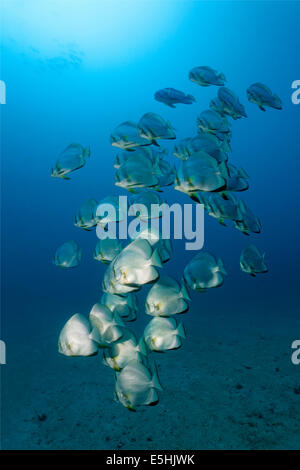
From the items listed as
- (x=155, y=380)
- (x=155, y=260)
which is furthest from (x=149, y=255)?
(x=155, y=380)

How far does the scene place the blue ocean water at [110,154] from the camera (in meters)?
6.85

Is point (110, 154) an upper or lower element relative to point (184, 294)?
upper

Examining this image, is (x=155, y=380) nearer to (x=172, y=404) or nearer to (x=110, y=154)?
(x=172, y=404)

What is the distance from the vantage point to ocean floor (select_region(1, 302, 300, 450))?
4.91m

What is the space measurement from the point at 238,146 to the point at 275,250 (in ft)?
111

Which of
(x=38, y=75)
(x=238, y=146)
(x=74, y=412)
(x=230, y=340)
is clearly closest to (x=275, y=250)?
(x=238, y=146)

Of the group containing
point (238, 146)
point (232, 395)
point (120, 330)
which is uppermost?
point (238, 146)

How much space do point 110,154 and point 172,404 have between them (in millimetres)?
53848

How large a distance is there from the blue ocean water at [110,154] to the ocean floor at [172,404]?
0.05 m

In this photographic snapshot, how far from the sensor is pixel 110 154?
56.1 meters

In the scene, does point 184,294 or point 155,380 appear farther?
point 184,294

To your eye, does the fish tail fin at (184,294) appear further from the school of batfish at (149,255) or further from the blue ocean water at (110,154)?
the blue ocean water at (110,154)

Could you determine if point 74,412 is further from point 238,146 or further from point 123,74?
point 238,146
